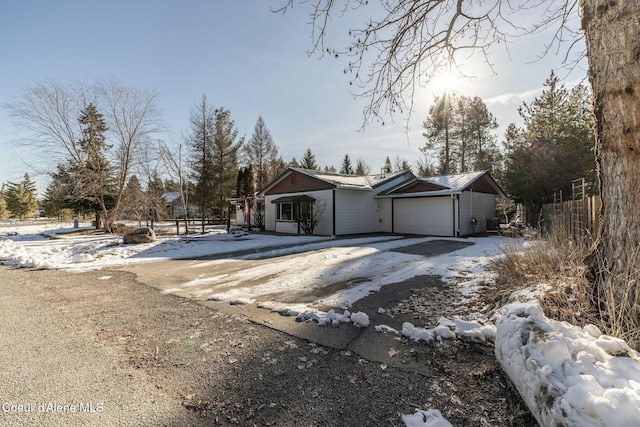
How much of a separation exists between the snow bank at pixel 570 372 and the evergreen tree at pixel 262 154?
105 ft

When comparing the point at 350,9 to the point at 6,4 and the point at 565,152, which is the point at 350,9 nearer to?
the point at 6,4

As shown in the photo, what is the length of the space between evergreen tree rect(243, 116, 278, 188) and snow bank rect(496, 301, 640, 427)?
3205 centimetres

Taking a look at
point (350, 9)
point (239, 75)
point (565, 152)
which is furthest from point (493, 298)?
point (565, 152)

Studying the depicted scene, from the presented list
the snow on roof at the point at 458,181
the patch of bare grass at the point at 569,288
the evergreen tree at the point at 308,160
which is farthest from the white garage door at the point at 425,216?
the evergreen tree at the point at 308,160

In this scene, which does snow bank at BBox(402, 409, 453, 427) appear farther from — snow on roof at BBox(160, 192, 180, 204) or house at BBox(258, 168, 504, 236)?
snow on roof at BBox(160, 192, 180, 204)

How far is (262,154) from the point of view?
33.4 m

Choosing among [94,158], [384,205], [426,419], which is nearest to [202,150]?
[94,158]

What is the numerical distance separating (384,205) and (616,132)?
15.6 meters

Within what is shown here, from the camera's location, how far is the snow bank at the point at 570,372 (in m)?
1.46

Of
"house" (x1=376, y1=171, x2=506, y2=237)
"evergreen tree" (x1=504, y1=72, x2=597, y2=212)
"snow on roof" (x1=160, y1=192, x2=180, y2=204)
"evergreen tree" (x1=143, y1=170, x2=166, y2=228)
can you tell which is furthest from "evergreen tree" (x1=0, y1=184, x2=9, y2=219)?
"evergreen tree" (x1=504, y1=72, x2=597, y2=212)

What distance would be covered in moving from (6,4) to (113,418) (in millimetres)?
9810

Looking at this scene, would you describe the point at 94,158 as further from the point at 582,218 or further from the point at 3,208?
the point at 3,208

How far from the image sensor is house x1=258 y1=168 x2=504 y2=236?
15594 mm

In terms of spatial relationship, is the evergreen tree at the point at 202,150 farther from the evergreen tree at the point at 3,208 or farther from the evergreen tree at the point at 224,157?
the evergreen tree at the point at 3,208
